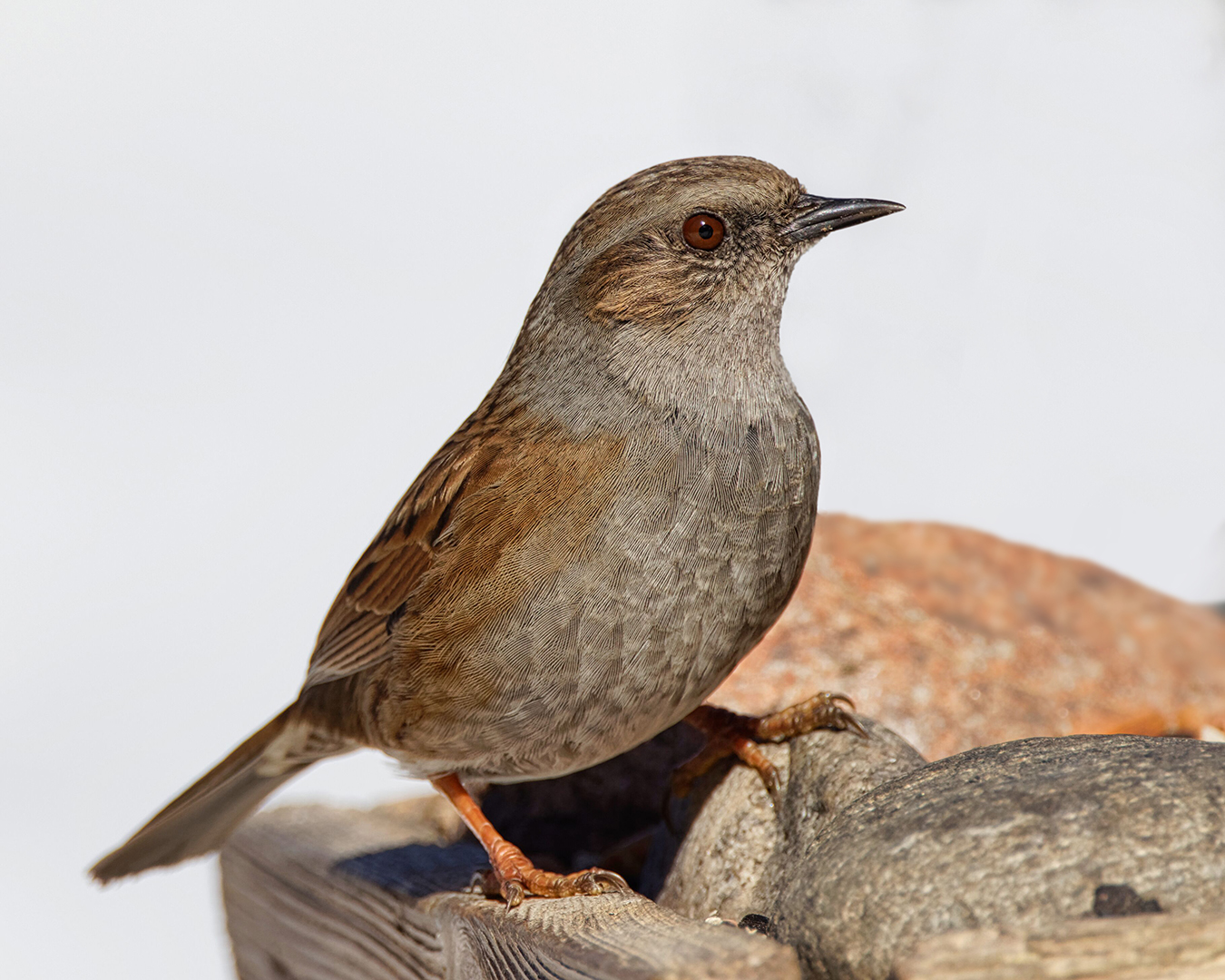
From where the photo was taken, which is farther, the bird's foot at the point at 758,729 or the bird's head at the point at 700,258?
the bird's foot at the point at 758,729

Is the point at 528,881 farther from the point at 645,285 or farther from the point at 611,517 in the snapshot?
the point at 645,285

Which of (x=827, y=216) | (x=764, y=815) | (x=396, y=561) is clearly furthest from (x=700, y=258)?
(x=764, y=815)

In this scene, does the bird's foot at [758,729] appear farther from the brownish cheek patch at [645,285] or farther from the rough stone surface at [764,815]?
the brownish cheek patch at [645,285]

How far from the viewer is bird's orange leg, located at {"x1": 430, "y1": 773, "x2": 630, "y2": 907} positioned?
304 cm

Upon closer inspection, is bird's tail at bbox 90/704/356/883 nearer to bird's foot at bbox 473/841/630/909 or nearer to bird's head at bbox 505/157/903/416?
bird's foot at bbox 473/841/630/909

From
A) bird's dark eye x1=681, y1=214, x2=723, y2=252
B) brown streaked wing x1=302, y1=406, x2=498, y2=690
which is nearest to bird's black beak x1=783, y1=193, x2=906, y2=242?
bird's dark eye x1=681, y1=214, x2=723, y2=252

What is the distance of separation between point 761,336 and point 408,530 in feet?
3.38

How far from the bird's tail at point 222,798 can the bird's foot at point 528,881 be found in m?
0.65

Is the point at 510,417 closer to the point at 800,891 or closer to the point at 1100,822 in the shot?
the point at 800,891

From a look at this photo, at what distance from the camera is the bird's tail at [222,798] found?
3.79m

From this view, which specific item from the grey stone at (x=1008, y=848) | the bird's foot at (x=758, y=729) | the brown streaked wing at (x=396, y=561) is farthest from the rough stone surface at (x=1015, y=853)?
the brown streaked wing at (x=396, y=561)

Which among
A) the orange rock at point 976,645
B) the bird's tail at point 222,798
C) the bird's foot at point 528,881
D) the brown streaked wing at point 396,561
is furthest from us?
the orange rock at point 976,645

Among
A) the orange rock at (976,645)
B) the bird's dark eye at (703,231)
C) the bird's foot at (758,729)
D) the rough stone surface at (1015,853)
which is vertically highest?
the bird's dark eye at (703,231)

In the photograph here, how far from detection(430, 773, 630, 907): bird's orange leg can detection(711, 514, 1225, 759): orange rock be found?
3.59 ft
